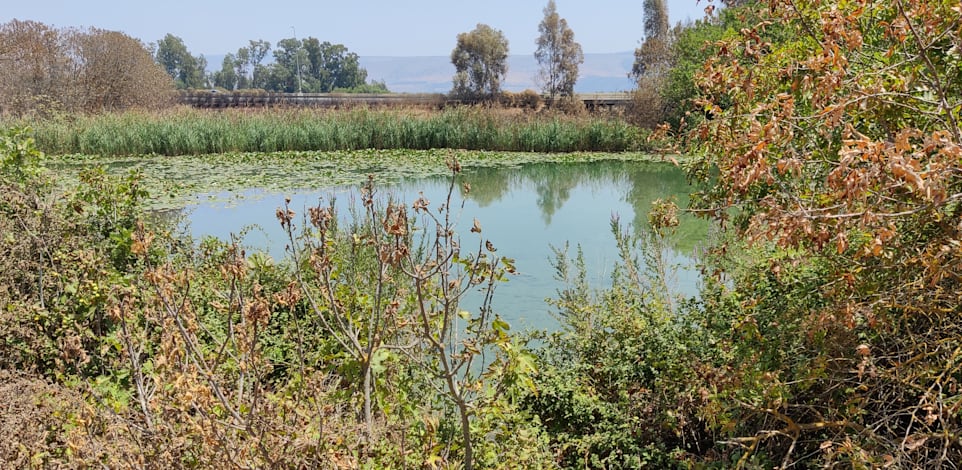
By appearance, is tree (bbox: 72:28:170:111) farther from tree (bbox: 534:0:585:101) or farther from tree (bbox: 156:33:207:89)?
tree (bbox: 156:33:207:89)

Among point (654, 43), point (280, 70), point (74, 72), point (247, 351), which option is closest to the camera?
point (247, 351)

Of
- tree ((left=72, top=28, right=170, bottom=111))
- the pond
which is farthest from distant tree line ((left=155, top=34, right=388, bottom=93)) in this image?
the pond

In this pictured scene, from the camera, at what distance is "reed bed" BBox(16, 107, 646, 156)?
59.7 ft

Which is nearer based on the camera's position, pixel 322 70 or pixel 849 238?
pixel 849 238

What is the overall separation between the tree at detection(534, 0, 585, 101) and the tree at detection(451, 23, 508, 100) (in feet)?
7.29

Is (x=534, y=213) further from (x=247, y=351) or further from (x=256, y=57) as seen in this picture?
(x=256, y=57)

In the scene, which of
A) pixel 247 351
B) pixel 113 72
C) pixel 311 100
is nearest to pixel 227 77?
pixel 311 100

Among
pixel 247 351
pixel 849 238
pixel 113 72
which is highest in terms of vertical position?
pixel 113 72

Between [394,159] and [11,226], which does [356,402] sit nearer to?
[11,226]

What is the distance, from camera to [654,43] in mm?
34281

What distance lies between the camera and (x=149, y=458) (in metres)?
2.39

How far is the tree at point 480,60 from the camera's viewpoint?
40.7 m

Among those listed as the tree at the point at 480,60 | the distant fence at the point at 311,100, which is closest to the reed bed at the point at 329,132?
the distant fence at the point at 311,100

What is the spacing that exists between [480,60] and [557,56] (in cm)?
443
